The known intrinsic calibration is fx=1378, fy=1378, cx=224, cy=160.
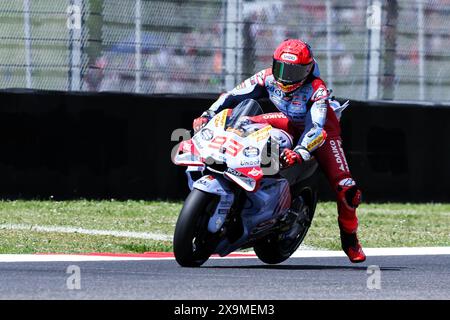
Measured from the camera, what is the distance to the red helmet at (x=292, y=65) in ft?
34.9

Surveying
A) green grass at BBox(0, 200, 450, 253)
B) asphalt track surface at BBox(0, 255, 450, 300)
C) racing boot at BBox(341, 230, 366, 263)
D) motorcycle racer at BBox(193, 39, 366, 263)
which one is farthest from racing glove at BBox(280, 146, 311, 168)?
green grass at BBox(0, 200, 450, 253)

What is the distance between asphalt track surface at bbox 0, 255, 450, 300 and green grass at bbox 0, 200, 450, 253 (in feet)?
5.03

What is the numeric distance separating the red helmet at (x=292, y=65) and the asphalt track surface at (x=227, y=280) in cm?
144

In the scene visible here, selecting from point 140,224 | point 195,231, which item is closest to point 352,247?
point 195,231

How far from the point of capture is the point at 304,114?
35.4ft

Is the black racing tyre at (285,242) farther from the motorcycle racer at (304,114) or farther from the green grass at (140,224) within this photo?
the green grass at (140,224)

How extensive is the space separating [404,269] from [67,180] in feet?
19.8

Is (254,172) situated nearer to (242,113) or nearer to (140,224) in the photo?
(242,113)

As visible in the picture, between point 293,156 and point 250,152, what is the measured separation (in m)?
0.37

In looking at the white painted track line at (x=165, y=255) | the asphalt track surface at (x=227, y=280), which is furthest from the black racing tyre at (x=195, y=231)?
the white painted track line at (x=165, y=255)

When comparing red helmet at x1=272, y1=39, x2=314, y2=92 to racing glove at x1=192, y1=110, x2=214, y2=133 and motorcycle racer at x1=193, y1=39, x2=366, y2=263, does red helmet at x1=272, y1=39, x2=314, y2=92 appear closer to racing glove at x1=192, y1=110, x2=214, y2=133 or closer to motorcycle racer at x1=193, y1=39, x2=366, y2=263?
motorcycle racer at x1=193, y1=39, x2=366, y2=263
